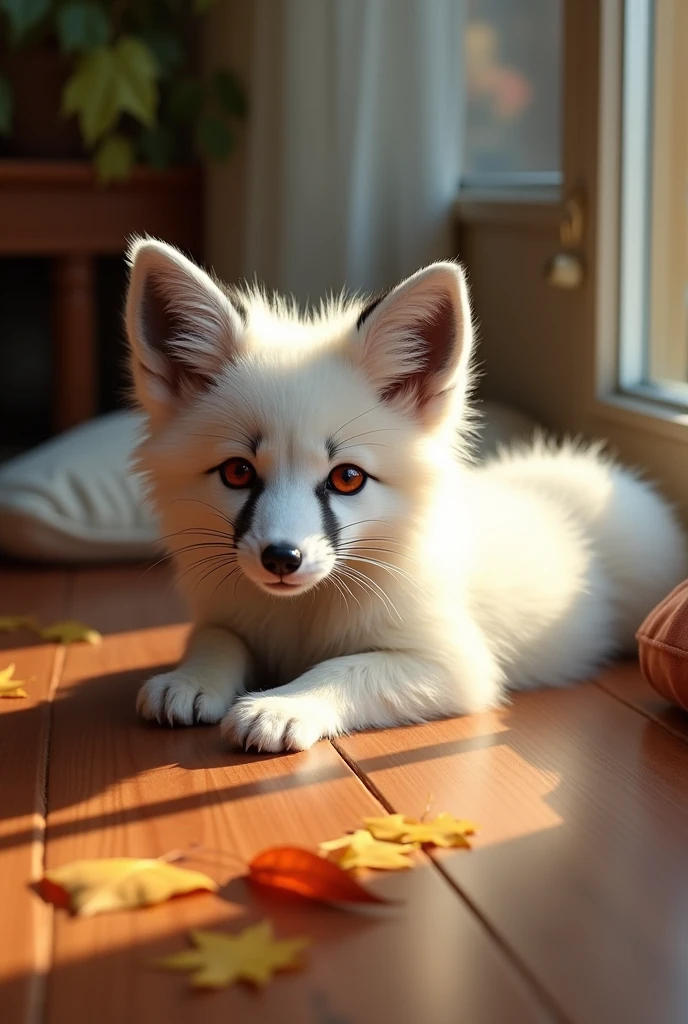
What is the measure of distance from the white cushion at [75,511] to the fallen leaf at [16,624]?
0.46m

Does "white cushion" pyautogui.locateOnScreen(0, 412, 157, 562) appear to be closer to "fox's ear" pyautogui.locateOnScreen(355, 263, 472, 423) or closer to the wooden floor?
the wooden floor

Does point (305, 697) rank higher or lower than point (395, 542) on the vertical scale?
lower

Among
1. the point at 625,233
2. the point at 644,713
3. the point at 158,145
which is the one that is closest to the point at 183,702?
the point at 644,713

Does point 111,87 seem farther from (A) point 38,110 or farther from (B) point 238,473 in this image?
(B) point 238,473

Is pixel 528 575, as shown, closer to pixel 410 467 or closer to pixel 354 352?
pixel 410 467

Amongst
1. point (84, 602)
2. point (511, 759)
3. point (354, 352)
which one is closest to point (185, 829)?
point (511, 759)

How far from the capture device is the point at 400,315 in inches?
64.8

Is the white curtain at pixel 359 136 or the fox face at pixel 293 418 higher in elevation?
the white curtain at pixel 359 136

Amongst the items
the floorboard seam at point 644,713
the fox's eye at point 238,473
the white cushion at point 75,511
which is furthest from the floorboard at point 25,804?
the floorboard seam at point 644,713

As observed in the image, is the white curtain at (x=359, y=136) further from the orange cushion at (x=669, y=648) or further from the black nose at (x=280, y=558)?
the black nose at (x=280, y=558)

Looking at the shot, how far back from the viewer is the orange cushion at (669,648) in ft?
5.42

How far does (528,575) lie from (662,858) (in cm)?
69

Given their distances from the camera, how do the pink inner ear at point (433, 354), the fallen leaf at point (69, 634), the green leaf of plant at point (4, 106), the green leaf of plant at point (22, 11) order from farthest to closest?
the green leaf of plant at point (4, 106)
the green leaf of plant at point (22, 11)
the fallen leaf at point (69, 634)
the pink inner ear at point (433, 354)

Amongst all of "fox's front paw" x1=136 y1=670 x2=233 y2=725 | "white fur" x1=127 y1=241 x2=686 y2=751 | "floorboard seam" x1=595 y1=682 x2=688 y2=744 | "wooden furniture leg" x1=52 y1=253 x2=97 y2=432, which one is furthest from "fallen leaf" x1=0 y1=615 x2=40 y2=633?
"wooden furniture leg" x1=52 y1=253 x2=97 y2=432
